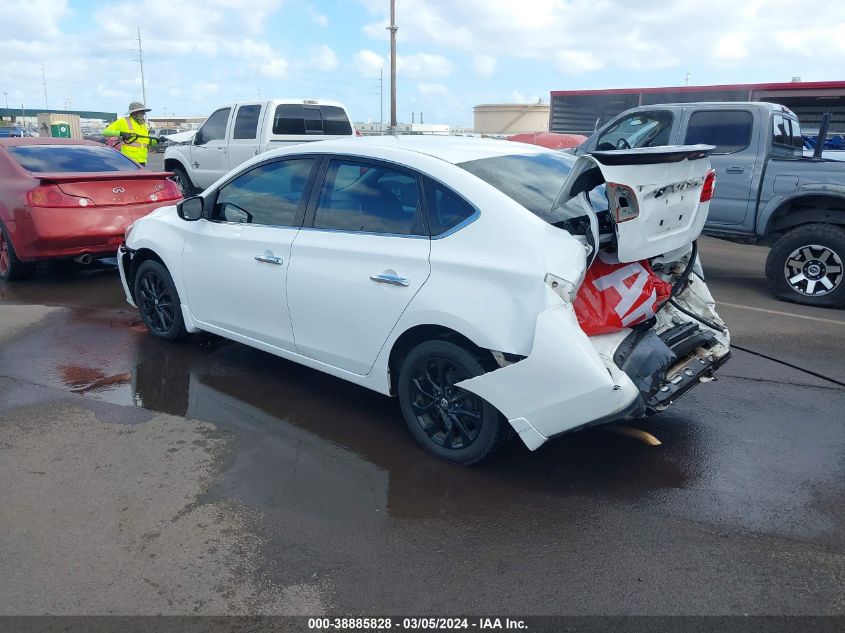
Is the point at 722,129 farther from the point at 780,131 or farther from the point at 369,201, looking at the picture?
the point at 369,201

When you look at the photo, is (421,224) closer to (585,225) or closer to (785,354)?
(585,225)

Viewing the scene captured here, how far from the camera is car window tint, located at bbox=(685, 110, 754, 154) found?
25.8 feet

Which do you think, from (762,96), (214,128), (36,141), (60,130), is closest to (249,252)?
(36,141)

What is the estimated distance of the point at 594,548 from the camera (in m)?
3.09

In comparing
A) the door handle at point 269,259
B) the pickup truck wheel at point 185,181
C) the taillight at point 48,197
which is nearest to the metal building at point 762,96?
the pickup truck wheel at point 185,181

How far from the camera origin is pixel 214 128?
1347cm

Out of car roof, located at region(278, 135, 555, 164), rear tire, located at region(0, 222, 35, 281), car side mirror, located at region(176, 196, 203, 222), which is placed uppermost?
car roof, located at region(278, 135, 555, 164)

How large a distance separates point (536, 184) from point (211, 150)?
35.6 ft

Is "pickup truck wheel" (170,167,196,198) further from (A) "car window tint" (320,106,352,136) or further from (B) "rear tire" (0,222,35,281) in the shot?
(B) "rear tire" (0,222,35,281)

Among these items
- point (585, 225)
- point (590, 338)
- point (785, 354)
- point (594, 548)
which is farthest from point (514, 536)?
point (785, 354)

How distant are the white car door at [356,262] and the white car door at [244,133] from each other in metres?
8.85

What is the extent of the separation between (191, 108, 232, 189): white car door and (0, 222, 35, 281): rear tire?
18.1 ft

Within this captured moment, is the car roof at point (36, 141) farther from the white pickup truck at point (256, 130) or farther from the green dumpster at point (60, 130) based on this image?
the green dumpster at point (60, 130)

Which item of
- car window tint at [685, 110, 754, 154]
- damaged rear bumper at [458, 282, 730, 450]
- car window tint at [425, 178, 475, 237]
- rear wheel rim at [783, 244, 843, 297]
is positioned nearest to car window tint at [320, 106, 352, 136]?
car window tint at [685, 110, 754, 154]
